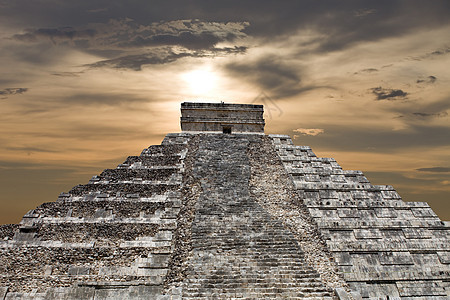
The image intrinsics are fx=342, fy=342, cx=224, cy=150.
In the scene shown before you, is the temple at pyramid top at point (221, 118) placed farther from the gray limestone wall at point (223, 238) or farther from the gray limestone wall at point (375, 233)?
the gray limestone wall at point (375, 233)

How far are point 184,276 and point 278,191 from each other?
5.86m

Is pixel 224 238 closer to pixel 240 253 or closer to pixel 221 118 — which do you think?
pixel 240 253

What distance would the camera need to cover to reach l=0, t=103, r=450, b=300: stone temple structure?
10.2 meters

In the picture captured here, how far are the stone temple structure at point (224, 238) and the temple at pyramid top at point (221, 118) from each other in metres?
4.78

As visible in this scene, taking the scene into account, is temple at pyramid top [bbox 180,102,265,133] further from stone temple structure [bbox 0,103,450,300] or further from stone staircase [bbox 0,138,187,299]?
stone staircase [bbox 0,138,187,299]

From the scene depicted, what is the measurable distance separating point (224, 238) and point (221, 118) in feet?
35.5

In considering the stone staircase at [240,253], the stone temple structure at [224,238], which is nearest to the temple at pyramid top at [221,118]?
the stone temple structure at [224,238]

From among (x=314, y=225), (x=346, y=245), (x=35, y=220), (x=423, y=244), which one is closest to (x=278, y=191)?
(x=314, y=225)

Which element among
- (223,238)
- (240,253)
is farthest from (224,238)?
(240,253)

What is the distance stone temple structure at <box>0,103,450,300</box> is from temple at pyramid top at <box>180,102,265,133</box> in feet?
15.7

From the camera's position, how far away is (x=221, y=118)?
2109cm

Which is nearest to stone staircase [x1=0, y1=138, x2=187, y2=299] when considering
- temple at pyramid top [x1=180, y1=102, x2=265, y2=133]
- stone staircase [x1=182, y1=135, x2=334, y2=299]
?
stone staircase [x1=182, y1=135, x2=334, y2=299]

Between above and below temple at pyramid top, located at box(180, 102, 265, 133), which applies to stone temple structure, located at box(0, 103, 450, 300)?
below

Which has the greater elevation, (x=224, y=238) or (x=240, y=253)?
(x=224, y=238)
